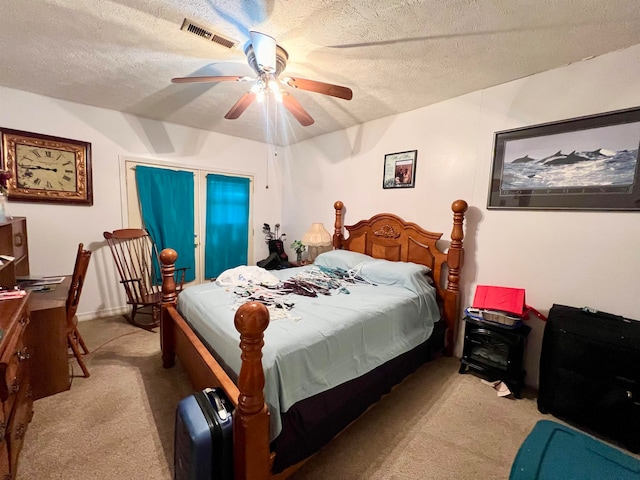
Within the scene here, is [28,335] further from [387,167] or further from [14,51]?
[387,167]

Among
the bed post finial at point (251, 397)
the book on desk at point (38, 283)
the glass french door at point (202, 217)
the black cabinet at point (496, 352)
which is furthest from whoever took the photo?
the glass french door at point (202, 217)

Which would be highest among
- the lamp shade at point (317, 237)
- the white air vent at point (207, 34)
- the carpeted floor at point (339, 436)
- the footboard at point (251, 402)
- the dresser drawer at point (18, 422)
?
the white air vent at point (207, 34)

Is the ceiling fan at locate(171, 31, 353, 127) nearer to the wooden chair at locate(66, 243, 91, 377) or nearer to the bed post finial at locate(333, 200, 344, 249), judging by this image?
the wooden chair at locate(66, 243, 91, 377)

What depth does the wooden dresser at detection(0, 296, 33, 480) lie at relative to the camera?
1.16 m

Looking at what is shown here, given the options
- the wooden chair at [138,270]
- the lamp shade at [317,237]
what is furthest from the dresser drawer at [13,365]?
the lamp shade at [317,237]

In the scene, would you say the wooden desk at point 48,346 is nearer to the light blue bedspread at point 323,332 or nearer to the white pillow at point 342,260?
the light blue bedspread at point 323,332

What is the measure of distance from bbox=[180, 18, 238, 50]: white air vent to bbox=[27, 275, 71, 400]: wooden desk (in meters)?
2.08

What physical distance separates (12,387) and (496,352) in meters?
3.06

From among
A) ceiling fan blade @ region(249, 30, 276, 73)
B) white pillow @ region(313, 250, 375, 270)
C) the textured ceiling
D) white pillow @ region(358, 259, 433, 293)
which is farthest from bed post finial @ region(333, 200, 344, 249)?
ceiling fan blade @ region(249, 30, 276, 73)

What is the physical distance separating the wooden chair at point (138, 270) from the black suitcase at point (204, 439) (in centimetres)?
213

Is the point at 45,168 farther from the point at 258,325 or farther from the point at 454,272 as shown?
the point at 454,272

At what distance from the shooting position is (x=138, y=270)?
137 inches

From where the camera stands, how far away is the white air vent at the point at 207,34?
1643mm

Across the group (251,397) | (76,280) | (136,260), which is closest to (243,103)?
(76,280)
